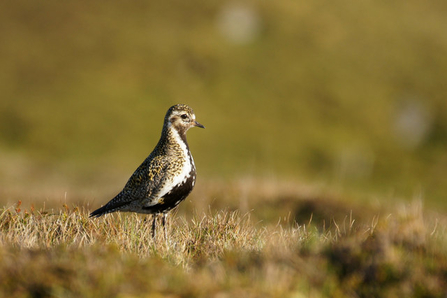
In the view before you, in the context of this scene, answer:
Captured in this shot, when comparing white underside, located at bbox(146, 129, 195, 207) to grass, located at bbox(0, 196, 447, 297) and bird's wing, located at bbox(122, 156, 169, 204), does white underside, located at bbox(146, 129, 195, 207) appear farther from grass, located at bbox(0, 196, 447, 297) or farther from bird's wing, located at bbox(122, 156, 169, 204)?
grass, located at bbox(0, 196, 447, 297)

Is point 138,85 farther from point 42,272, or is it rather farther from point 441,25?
point 42,272

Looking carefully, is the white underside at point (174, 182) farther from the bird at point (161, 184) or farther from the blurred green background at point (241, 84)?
the blurred green background at point (241, 84)

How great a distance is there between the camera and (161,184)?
21.0 ft

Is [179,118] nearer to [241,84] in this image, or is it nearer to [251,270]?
[251,270]

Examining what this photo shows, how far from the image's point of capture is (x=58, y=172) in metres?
28.2

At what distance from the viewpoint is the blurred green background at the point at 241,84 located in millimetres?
49406

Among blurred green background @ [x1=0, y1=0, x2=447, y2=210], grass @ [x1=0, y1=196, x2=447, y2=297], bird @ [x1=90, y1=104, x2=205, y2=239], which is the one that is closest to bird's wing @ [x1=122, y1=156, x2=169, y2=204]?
bird @ [x1=90, y1=104, x2=205, y2=239]

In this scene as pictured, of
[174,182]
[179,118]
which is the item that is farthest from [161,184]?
[179,118]

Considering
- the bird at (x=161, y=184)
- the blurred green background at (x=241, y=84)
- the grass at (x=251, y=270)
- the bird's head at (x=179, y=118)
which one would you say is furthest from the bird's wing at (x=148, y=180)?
the blurred green background at (x=241, y=84)

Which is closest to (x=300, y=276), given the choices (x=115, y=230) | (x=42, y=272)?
(x=42, y=272)

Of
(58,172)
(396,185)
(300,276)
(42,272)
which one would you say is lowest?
(396,185)

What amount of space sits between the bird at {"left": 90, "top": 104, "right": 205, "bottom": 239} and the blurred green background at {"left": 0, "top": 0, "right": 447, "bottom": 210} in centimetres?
3686

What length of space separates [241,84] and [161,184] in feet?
180

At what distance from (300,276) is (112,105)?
5067 centimetres
